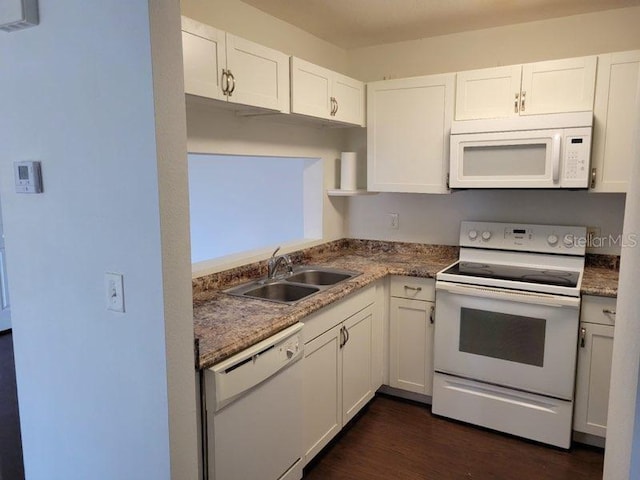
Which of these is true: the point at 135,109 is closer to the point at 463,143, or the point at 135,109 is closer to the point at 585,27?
the point at 463,143

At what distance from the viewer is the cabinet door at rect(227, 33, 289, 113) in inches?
80.6

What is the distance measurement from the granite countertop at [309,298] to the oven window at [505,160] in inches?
26.1

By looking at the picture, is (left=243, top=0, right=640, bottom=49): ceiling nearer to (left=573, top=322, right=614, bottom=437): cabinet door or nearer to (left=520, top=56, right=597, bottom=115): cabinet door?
(left=520, top=56, right=597, bottom=115): cabinet door

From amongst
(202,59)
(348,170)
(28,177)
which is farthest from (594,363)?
(28,177)

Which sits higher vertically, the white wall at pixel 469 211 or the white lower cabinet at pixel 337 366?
the white wall at pixel 469 211

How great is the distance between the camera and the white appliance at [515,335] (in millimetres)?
2502

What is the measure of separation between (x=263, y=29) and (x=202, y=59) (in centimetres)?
97

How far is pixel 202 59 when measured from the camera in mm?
1879

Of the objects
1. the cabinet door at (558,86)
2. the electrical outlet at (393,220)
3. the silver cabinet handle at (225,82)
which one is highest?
the cabinet door at (558,86)

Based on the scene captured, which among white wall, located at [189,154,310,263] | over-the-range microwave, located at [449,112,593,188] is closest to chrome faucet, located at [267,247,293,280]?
white wall, located at [189,154,310,263]

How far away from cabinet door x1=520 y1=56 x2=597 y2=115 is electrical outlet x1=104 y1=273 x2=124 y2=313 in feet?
7.74

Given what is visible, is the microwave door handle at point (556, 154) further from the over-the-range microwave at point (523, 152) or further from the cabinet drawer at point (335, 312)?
the cabinet drawer at point (335, 312)

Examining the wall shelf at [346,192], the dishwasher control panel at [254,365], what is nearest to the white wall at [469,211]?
the wall shelf at [346,192]

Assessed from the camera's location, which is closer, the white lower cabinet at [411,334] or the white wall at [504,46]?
the white wall at [504,46]
